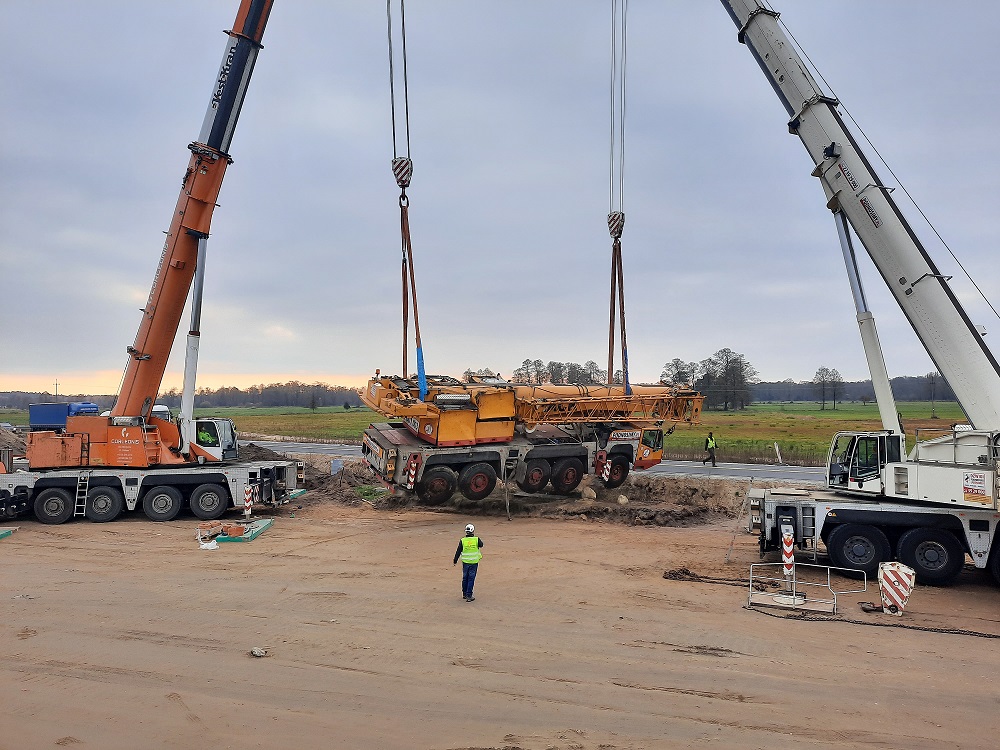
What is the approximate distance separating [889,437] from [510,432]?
9.00 metres

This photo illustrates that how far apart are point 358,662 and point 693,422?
531 inches

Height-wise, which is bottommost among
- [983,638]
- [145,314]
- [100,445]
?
[983,638]

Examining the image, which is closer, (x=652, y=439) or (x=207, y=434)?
(x=207, y=434)

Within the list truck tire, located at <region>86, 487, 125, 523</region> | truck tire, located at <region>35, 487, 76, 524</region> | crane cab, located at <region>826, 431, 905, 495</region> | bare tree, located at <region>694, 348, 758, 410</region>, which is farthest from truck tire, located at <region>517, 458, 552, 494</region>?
bare tree, located at <region>694, 348, 758, 410</region>

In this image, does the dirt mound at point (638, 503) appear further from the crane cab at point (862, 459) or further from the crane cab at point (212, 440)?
the crane cab at point (212, 440)

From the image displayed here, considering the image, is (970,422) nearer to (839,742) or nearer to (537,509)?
(839,742)

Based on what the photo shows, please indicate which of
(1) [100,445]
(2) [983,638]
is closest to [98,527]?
(1) [100,445]

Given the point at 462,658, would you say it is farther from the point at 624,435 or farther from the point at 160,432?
the point at 160,432

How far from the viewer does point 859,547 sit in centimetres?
1183

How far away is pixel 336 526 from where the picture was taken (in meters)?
16.2

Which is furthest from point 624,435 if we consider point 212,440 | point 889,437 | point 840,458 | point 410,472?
point 212,440

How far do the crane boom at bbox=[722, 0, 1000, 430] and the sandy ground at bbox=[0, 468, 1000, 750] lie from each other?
367cm

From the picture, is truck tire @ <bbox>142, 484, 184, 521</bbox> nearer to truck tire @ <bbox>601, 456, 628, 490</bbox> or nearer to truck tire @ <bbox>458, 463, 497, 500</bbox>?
truck tire @ <bbox>458, 463, 497, 500</bbox>

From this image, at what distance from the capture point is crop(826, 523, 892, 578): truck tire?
38.3 feet
